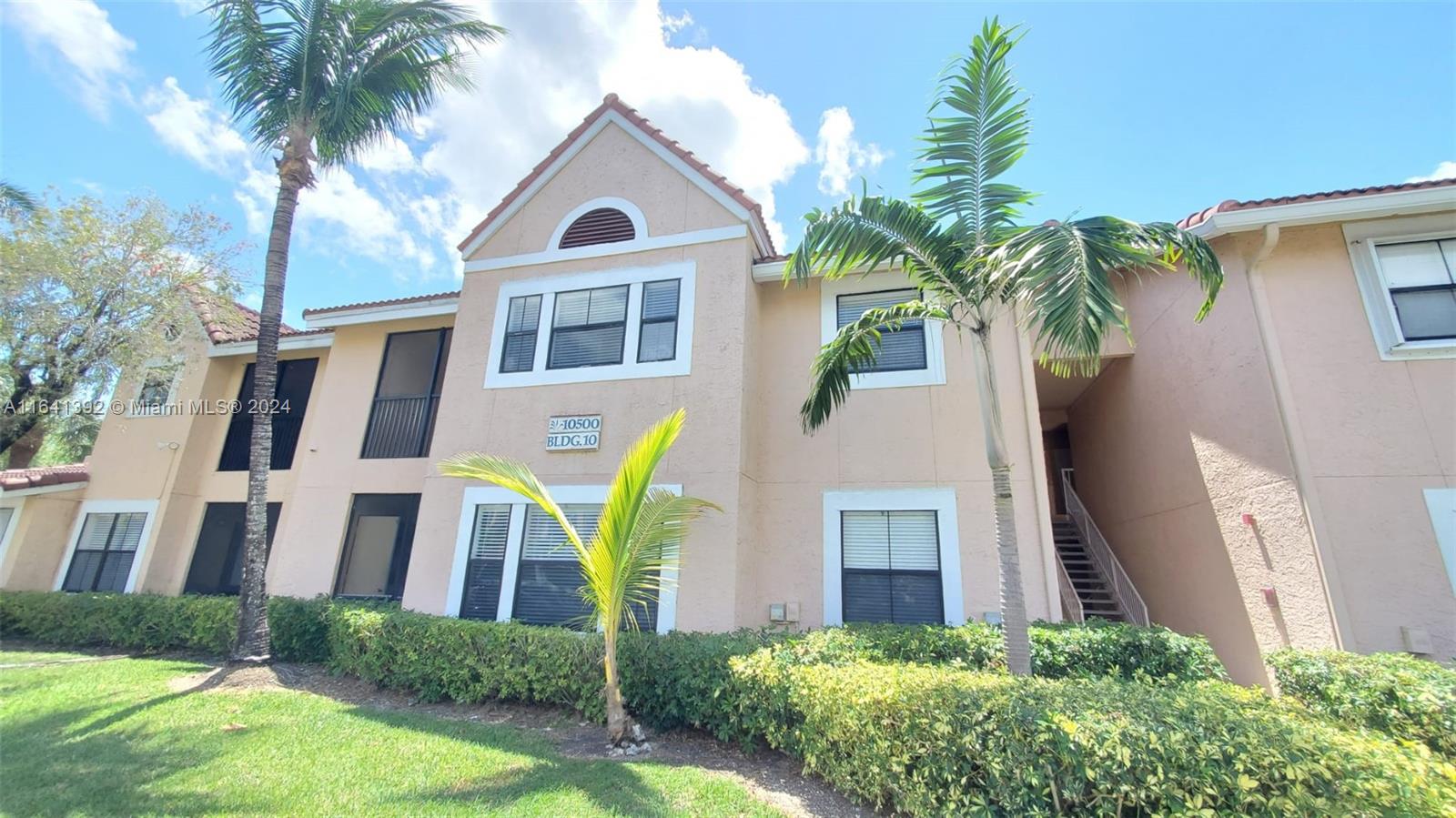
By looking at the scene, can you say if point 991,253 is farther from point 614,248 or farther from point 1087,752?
point 614,248

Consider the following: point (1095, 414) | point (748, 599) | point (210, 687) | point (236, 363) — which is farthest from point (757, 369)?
point (236, 363)

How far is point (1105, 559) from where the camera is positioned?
11.6 meters

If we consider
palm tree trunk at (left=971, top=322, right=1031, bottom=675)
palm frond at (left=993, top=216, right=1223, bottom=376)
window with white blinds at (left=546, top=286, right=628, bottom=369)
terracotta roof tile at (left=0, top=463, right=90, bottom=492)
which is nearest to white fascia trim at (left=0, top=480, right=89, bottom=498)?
terracotta roof tile at (left=0, top=463, right=90, bottom=492)

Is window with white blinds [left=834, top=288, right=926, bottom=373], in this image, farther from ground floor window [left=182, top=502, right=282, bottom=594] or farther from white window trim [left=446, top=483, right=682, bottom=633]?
ground floor window [left=182, top=502, right=282, bottom=594]

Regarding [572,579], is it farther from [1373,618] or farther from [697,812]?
[1373,618]

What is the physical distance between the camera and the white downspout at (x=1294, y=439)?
697 centimetres

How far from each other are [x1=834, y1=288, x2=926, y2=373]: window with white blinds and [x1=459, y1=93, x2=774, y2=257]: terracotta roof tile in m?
1.86

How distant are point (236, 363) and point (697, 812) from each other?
52.5 ft

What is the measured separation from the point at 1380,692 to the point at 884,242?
6476mm

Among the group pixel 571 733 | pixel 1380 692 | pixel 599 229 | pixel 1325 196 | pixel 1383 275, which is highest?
pixel 599 229

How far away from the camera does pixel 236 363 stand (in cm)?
1420

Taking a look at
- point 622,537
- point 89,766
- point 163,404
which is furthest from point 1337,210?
point 163,404

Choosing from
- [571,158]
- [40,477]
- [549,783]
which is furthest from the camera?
[40,477]

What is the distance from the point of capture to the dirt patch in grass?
5.15 meters
